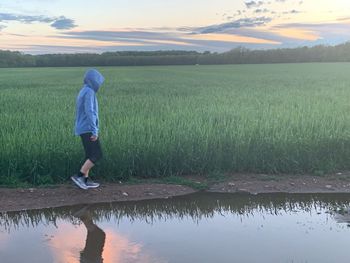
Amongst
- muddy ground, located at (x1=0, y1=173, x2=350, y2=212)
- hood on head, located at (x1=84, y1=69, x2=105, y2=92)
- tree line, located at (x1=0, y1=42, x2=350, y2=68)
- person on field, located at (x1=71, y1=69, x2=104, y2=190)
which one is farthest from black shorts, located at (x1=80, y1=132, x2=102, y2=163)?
tree line, located at (x1=0, y1=42, x2=350, y2=68)

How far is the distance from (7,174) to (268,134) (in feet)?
15.6

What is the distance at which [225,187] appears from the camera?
7.66m

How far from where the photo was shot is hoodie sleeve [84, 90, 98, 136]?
679 centimetres

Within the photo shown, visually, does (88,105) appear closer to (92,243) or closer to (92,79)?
(92,79)

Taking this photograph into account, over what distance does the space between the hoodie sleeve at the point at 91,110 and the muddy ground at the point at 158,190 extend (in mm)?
1013

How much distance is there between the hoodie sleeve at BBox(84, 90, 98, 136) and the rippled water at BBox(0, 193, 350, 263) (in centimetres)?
116

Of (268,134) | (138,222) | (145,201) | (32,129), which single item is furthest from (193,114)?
(138,222)

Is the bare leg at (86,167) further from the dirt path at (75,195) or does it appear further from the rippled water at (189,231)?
the rippled water at (189,231)

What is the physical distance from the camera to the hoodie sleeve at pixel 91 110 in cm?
679

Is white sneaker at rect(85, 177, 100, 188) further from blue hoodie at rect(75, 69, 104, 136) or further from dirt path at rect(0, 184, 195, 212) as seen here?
blue hoodie at rect(75, 69, 104, 136)

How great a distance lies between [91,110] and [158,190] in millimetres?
1641

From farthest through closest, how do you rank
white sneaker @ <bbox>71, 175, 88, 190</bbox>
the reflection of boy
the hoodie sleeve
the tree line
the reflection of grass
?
the tree line → white sneaker @ <bbox>71, 175, 88, 190</bbox> → the hoodie sleeve → the reflection of grass → the reflection of boy

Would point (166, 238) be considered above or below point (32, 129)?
below

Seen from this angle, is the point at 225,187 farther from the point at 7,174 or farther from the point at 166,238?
the point at 7,174
